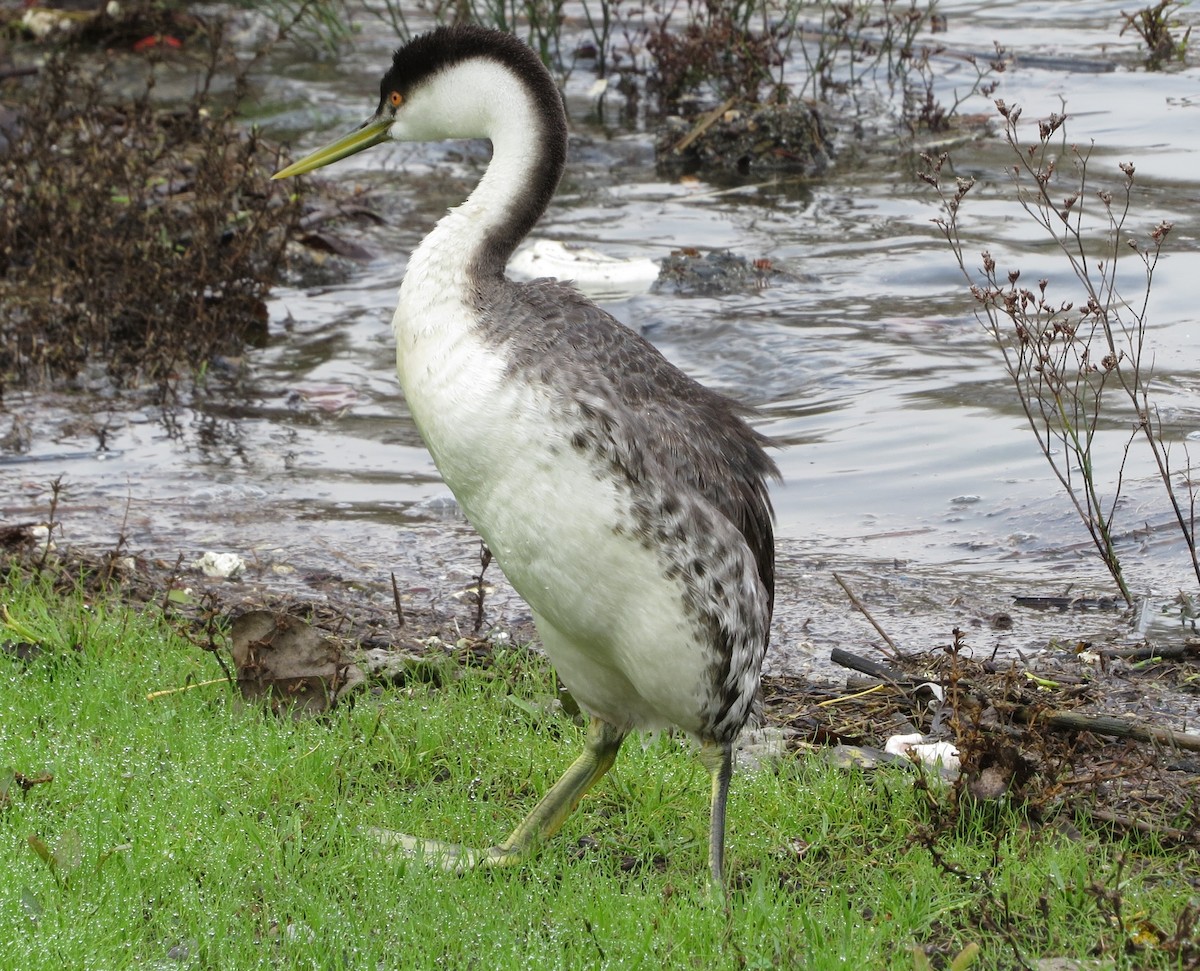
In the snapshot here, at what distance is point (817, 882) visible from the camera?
3.54 m

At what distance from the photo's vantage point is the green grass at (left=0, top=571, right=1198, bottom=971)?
3176 millimetres

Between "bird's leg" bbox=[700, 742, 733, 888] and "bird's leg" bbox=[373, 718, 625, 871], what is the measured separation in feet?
0.89

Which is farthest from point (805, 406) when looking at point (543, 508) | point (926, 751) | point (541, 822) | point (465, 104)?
point (543, 508)

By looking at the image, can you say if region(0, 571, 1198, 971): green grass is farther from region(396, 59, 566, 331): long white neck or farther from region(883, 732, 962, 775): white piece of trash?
region(396, 59, 566, 331): long white neck

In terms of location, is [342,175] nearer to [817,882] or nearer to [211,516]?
[211,516]

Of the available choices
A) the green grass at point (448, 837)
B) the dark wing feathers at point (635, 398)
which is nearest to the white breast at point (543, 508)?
the dark wing feathers at point (635, 398)

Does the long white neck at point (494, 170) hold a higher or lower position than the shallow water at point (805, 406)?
higher

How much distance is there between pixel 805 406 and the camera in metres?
7.41

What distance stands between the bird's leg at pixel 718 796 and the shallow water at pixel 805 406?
122cm

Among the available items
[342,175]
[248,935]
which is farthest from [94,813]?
[342,175]

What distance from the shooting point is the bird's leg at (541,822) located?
365 centimetres

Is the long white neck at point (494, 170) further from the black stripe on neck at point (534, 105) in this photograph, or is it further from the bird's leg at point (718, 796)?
the bird's leg at point (718, 796)

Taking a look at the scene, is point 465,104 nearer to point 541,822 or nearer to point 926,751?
point 541,822

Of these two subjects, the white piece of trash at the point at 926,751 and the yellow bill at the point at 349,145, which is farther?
the yellow bill at the point at 349,145
